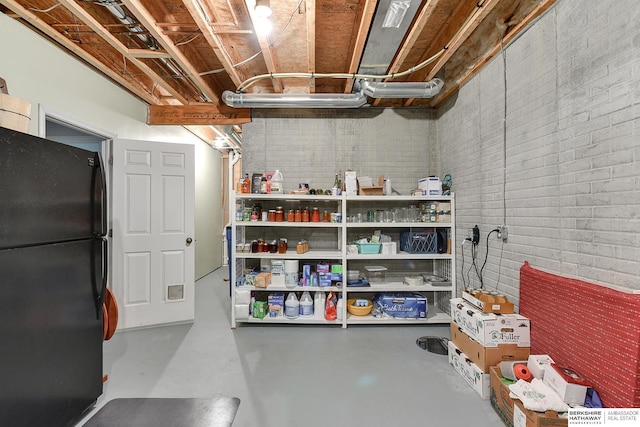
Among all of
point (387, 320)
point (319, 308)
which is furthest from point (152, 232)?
point (387, 320)

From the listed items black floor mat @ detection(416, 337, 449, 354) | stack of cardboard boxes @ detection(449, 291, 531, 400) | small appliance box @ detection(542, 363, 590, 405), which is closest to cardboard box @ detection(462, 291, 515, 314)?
A: stack of cardboard boxes @ detection(449, 291, 531, 400)

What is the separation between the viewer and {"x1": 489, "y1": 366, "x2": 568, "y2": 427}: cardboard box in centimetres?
149

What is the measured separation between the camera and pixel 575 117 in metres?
1.89

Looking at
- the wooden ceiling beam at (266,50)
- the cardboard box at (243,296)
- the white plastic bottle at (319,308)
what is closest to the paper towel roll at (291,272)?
the white plastic bottle at (319,308)

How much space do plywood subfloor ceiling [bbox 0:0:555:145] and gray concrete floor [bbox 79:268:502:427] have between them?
115 inches

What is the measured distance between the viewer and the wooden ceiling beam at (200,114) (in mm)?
3979

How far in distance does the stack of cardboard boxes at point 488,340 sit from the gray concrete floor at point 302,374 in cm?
14

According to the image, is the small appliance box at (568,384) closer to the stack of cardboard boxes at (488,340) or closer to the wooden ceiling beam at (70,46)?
the stack of cardboard boxes at (488,340)

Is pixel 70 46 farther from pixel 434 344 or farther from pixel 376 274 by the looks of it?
pixel 434 344

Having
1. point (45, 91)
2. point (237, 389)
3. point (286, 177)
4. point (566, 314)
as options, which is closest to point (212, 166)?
point (286, 177)

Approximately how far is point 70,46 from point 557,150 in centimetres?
430

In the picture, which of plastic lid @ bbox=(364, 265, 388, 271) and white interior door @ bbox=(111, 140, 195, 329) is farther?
plastic lid @ bbox=(364, 265, 388, 271)

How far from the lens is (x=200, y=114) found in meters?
3.97

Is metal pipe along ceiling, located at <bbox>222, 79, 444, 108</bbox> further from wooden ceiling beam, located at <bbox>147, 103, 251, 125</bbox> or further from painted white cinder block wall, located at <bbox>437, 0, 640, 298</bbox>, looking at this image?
painted white cinder block wall, located at <bbox>437, 0, 640, 298</bbox>
